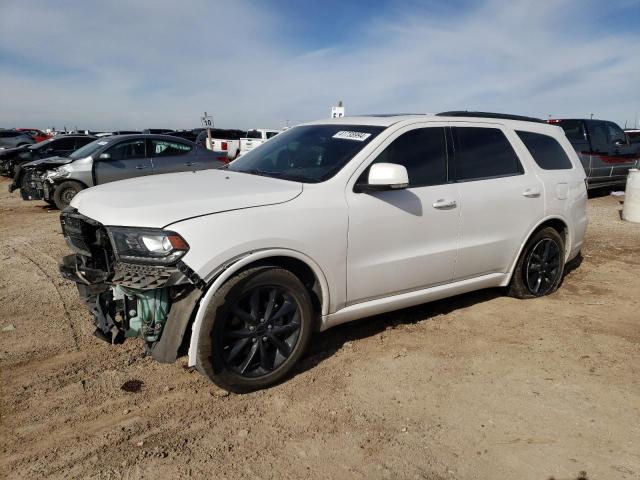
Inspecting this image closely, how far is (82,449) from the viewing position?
107 inches

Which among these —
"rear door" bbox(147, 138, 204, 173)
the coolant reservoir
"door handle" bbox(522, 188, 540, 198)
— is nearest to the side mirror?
"door handle" bbox(522, 188, 540, 198)

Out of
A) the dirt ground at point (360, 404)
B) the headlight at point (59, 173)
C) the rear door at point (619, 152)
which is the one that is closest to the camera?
the dirt ground at point (360, 404)

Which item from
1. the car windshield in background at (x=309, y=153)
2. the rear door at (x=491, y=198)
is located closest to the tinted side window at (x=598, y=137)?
the rear door at (x=491, y=198)

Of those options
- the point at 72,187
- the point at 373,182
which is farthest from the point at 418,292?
the point at 72,187

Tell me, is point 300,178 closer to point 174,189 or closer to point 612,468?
point 174,189

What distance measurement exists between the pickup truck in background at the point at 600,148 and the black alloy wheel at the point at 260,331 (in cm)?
1109

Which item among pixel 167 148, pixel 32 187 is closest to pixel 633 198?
pixel 167 148

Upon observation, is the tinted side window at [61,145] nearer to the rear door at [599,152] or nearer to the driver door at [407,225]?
the driver door at [407,225]

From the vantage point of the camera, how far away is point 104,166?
10.2 m

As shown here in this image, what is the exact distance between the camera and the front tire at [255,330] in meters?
3.01

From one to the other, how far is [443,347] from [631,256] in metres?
4.65

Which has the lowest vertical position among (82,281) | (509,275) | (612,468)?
(612,468)

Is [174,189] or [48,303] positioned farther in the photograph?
[48,303]

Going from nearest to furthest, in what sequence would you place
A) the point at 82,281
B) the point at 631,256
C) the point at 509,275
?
1. the point at 82,281
2. the point at 509,275
3. the point at 631,256
